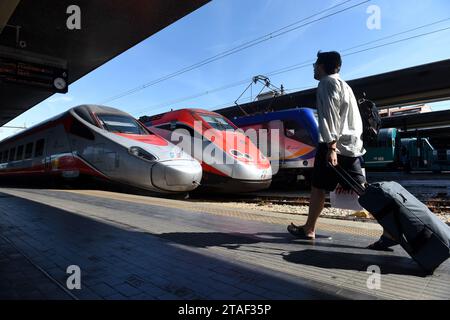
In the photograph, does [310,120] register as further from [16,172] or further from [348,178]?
[16,172]

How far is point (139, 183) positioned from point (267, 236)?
5.17m

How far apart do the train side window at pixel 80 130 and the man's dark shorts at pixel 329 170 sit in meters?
7.08

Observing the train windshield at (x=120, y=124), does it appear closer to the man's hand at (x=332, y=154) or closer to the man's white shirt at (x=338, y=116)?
the man's white shirt at (x=338, y=116)

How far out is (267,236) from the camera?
3.54 m

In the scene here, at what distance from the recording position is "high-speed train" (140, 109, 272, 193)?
29.2ft

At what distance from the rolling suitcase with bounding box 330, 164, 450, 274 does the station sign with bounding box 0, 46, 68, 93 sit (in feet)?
32.6

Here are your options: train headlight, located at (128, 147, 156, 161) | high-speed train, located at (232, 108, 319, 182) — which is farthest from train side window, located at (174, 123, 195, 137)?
high-speed train, located at (232, 108, 319, 182)

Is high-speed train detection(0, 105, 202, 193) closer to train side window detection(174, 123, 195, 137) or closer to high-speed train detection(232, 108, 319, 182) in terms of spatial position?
train side window detection(174, 123, 195, 137)

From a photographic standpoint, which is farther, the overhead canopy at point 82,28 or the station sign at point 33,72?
the station sign at point 33,72

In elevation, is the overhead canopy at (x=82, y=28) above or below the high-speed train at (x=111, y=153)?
above

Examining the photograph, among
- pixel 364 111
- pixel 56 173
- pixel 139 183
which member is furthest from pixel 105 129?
pixel 364 111

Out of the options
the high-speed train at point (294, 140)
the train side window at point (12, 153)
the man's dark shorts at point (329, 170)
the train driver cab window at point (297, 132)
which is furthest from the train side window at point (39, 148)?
the man's dark shorts at point (329, 170)

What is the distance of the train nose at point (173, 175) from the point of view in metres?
7.70
